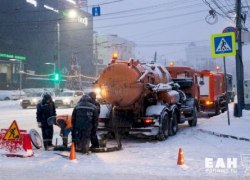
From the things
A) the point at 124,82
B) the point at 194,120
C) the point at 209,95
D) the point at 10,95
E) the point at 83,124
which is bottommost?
the point at 194,120

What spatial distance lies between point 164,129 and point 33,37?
216 feet

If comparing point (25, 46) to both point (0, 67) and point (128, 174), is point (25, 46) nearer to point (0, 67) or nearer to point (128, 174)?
point (0, 67)

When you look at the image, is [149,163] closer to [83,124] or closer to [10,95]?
[83,124]

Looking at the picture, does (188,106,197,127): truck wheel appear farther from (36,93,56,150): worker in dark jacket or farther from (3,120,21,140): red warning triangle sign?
(3,120,21,140): red warning triangle sign

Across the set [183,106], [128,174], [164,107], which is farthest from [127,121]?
[128,174]

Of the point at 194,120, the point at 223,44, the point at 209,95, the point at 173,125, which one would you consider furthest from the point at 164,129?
the point at 209,95

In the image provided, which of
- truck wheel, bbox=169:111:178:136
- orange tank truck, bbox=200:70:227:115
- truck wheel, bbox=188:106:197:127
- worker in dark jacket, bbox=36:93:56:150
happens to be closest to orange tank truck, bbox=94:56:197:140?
truck wheel, bbox=169:111:178:136

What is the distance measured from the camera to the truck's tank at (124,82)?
1381cm

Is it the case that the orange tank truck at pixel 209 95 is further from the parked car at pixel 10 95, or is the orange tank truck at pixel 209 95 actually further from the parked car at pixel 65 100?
the parked car at pixel 10 95

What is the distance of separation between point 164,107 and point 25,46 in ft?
210

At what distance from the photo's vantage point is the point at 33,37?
7669cm

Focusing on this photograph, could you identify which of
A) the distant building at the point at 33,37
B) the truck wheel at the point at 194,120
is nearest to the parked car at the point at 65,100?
the truck wheel at the point at 194,120

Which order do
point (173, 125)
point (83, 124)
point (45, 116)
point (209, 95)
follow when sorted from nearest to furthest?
point (83, 124) < point (45, 116) < point (173, 125) < point (209, 95)

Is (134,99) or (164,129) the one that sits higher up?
(134,99)
